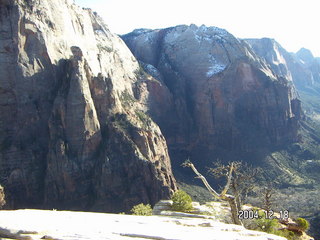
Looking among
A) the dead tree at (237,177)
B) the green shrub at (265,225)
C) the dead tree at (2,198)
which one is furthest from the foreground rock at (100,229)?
the dead tree at (2,198)

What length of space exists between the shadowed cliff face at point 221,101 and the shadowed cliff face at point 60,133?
1841 inches

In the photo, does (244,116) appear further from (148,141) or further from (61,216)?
(61,216)

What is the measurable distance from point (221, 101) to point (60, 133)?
3229 inches

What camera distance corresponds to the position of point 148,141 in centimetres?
9294

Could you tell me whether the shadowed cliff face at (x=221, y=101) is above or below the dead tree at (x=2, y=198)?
above

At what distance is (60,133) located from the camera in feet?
265

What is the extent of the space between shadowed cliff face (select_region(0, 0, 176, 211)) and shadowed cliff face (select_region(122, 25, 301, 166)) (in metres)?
46.8

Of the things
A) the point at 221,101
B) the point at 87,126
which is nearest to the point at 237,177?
the point at 87,126

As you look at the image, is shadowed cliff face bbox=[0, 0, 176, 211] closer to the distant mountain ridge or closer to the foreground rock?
the distant mountain ridge

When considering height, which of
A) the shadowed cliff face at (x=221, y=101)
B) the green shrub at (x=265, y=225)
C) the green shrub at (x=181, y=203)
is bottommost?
the green shrub at (x=265, y=225)

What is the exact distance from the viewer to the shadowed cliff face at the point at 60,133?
254 feet

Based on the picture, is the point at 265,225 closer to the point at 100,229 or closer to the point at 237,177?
the point at 237,177

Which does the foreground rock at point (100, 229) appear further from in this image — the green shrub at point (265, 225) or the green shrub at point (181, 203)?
the green shrub at point (181, 203)

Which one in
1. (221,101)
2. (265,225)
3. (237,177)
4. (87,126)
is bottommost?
(265,225)
